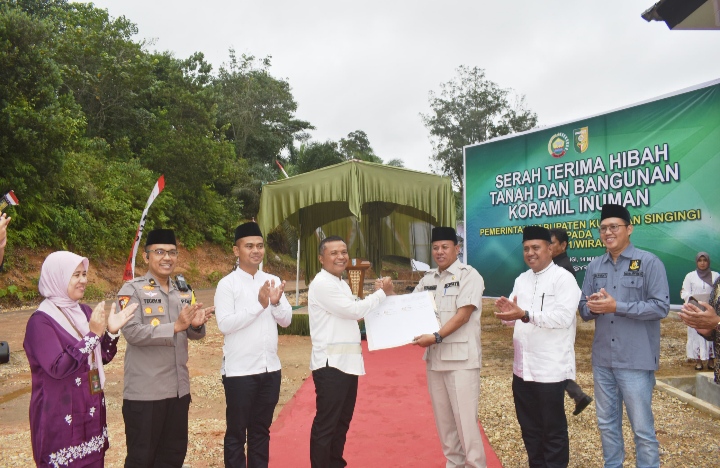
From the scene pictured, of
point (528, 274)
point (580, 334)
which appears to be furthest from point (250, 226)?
point (580, 334)

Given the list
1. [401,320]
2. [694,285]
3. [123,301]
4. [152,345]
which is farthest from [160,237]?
[694,285]

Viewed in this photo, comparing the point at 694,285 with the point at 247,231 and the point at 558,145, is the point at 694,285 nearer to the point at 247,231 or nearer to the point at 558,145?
the point at 558,145

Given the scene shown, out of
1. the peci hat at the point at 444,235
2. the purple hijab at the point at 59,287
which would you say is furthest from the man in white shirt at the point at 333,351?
the purple hijab at the point at 59,287

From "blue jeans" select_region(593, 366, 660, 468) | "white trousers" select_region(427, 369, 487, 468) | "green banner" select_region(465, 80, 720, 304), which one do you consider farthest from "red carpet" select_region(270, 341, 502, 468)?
"green banner" select_region(465, 80, 720, 304)

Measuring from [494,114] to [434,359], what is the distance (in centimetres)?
2871

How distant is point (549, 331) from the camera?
10.6 ft

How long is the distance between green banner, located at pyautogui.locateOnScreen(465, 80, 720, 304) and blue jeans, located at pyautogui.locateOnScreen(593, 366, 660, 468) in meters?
4.28

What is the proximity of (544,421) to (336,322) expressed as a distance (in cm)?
145

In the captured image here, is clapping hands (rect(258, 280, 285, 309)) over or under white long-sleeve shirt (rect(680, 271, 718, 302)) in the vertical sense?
over

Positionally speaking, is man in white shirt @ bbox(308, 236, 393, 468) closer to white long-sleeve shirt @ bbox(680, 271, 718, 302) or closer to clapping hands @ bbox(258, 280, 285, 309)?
clapping hands @ bbox(258, 280, 285, 309)

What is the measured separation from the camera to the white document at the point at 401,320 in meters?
3.41

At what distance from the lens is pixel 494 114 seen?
30062mm

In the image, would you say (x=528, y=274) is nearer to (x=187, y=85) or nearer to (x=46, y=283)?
(x=46, y=283)

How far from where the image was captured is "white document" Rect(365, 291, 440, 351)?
11.2 ft
